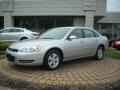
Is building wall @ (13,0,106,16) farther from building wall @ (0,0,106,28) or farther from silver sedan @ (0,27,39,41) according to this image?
silver sedan @ (0,27,39,41)

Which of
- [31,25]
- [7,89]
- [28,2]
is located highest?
[28,2]

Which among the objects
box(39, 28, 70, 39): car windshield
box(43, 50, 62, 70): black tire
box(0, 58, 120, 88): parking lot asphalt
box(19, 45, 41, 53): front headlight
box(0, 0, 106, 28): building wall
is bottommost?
box(0, 58, 120, 88): parking lot asphalt

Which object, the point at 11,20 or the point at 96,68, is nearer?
the point at 96,68

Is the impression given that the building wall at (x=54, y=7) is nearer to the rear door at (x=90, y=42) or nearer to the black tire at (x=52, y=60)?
the rear door at (x=90, y=42)

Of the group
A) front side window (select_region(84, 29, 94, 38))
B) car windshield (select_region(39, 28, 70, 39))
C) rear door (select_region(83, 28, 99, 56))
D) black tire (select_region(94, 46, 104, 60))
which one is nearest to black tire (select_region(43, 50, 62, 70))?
car windshield (select_region(39, 28, 70, 39))

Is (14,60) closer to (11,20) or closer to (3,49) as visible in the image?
(3,49)

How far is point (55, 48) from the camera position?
762 cm

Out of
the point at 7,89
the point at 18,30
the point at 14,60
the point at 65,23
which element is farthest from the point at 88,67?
the point at 65,23

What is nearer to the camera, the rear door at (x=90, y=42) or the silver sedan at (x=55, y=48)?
the silver sedan at (x=55, y=48)

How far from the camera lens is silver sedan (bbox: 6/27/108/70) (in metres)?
7.14

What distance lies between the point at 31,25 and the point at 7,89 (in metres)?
21.5

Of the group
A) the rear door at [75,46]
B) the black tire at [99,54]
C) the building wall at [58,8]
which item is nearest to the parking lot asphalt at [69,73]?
the rear door at [75,46]

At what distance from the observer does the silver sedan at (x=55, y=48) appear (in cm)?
714

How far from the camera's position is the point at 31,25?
27.4 m
